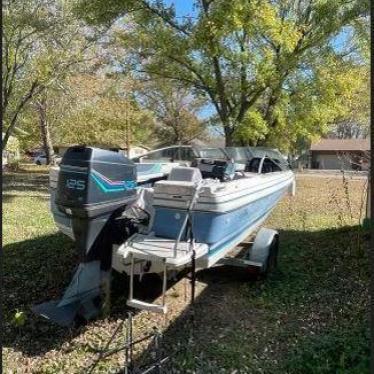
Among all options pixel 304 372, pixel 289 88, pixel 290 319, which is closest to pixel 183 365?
pixel 304 372

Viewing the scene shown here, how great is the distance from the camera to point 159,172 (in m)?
6.63

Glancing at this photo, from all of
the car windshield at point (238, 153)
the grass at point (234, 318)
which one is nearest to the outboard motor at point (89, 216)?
the grass at point (234, 318)

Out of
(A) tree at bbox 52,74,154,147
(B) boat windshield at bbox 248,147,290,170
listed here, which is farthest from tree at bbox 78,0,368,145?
(A) tree at bbox 52,74,154,147

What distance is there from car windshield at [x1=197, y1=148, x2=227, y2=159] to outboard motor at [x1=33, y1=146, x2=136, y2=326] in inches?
95.1

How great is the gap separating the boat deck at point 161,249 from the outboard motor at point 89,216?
38 cm

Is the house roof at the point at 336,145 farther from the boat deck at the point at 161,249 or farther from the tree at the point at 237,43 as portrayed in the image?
the boat deck at the point at 161,249

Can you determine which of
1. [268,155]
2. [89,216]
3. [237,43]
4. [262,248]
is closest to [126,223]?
[89,216]

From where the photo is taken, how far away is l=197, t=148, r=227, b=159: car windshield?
7.12 m

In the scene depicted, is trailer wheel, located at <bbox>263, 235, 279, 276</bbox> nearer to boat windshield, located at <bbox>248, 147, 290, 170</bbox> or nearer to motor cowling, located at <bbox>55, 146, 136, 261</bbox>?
motor cowling, located at <bbox>55, 146, 136, 261</bbox>

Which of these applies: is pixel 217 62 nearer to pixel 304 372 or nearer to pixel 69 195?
Answer: pixel 69 195

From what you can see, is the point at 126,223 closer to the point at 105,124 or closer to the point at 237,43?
the point at 237,43

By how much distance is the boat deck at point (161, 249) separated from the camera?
4.07 meters

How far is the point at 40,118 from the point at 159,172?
73.2 ft

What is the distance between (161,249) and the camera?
424 cm
